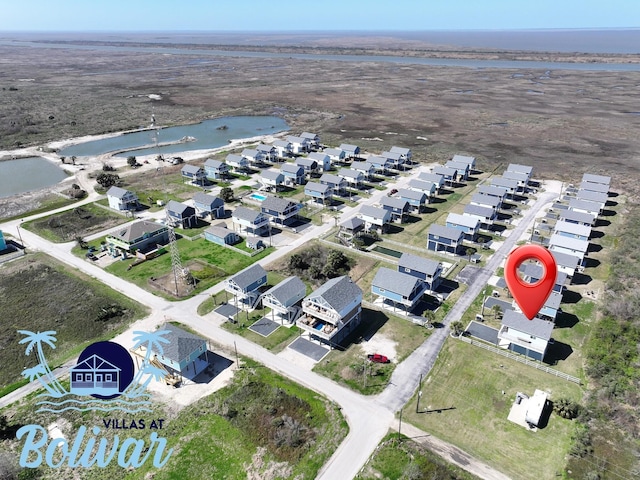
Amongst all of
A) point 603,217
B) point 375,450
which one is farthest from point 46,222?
point 603,217

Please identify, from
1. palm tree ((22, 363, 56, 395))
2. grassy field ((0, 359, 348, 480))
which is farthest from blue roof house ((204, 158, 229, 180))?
grassy field ((0, 359, 348, 480))

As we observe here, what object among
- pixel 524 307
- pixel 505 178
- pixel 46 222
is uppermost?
pixel 524 307

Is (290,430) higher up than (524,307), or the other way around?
(524,307)

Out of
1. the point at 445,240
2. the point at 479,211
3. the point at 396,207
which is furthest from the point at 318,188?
the point at 479,211

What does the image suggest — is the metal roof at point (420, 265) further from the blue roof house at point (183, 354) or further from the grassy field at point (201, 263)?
the blue roof house at point (183, 354)

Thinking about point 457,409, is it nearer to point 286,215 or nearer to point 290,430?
point 290,430

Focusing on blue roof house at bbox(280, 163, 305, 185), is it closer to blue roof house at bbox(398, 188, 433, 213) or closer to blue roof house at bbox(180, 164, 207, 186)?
blue roof house at bbox(180, 164, 207, 186)
